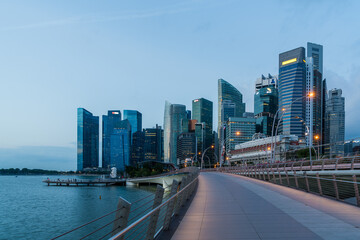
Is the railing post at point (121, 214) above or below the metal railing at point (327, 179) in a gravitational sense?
above

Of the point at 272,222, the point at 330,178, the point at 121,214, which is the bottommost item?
the point at 330,178

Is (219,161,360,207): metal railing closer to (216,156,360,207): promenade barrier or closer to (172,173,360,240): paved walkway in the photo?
(216,156,360,207): promenade barrier

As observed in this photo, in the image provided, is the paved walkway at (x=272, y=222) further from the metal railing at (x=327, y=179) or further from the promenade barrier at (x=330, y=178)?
the promenade barrier at (x=330, y=178)

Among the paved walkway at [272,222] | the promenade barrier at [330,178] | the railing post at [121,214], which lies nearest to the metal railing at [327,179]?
the promenade barrier at [330,178]

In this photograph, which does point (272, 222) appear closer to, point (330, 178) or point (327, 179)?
point (327, 179)

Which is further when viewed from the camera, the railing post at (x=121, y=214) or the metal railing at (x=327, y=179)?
the metal railing at (x=327, y=179)

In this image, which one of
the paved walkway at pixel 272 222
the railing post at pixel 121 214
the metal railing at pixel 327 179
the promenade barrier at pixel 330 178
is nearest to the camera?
the railing post at pixel 121 214

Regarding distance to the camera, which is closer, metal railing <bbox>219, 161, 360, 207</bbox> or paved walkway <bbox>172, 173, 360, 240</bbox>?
paved walkway <bbox>172, 173, 360, 240</bbox>

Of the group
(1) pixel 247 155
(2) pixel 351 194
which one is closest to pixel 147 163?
(1) pixel 247 155

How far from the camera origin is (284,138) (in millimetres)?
135875

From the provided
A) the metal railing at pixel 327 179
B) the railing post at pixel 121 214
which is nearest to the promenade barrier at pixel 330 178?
the metal railing at pixel 327 179

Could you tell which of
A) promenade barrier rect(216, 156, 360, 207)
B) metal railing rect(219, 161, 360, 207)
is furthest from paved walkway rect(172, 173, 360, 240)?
promenade barrier rect(216, 156, 360, 207)

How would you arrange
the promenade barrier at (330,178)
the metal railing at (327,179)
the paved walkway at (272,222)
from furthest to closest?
1. the promenade barrier at (330,178)
2. the metal railing at (327,179)
3. the paved walkway at (272,222)

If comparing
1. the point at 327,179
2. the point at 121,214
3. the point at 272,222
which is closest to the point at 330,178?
the point at 327,179
